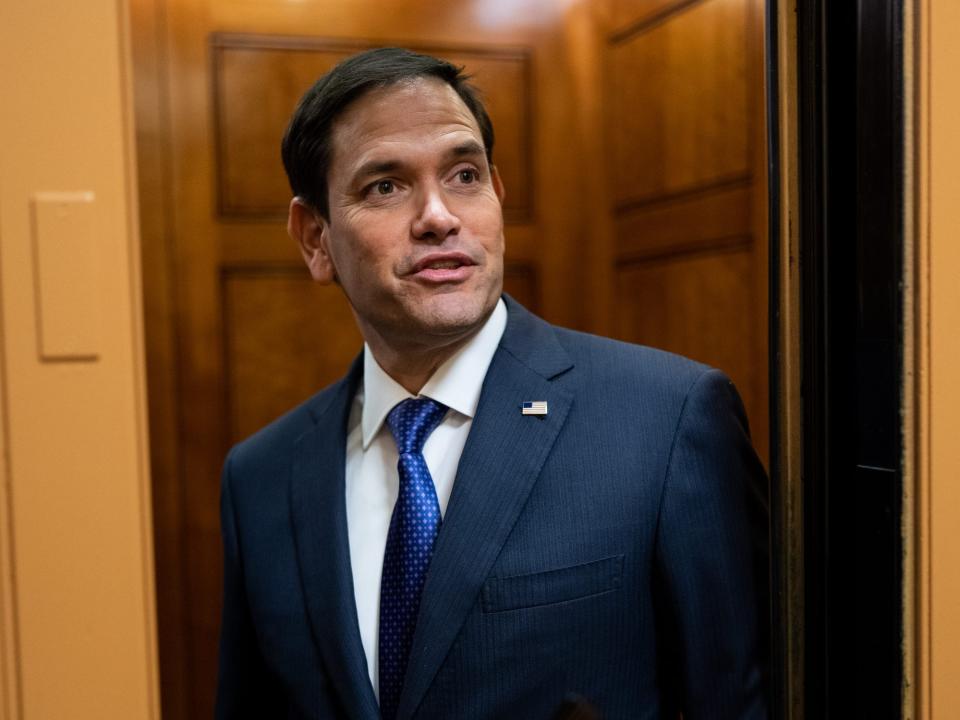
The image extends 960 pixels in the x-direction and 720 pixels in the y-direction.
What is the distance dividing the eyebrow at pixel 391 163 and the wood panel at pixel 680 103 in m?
1.05

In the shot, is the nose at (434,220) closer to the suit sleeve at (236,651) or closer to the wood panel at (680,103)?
the suit sleeve at (236,651)

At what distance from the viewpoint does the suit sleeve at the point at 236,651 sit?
1.35m

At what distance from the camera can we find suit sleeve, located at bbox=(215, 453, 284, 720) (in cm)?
135

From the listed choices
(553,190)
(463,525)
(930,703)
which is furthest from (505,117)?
(930,703)

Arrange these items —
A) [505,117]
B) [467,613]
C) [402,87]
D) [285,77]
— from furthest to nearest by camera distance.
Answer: [505,117]
[285,77]
[402,87]
[467,613]

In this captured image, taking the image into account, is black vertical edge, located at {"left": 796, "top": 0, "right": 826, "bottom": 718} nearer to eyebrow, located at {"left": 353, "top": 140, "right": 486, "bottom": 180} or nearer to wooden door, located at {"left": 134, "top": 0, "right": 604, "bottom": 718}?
eyebrow, located at {"left": 353, "top": 140, "right": 486, "bottom": 180}

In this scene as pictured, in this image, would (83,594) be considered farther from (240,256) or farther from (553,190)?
(553,190)

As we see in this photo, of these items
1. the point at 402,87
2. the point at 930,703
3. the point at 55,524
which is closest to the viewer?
the point at 55,524

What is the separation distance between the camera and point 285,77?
2.25 m

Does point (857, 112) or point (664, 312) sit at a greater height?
point (857, 112)

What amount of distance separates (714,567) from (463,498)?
28 centimetres

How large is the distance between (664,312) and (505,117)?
1.95ft

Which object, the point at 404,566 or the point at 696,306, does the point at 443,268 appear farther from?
the point at 696,306

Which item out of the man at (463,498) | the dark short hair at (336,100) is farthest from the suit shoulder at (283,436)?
the dark short hair at (336,100)
